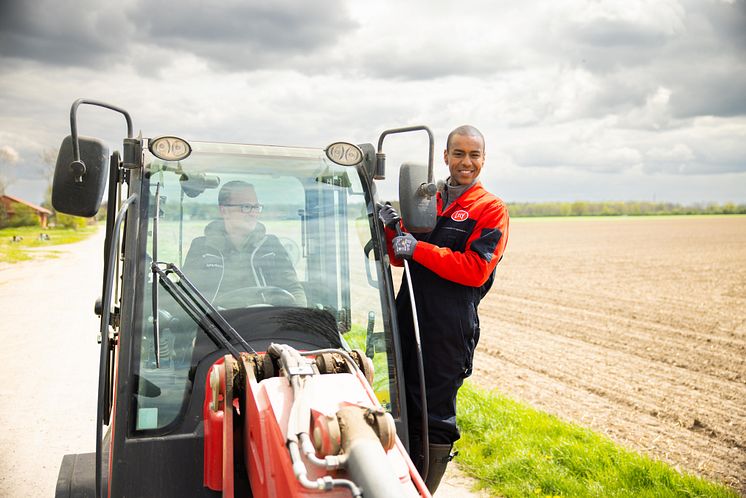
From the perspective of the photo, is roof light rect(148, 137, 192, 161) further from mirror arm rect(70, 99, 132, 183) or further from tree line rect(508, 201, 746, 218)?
tree line rect(508, 201, 746, 218)

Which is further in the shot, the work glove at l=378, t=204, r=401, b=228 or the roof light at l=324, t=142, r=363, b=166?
the work glove at l=378, t=204, r=401, b=228

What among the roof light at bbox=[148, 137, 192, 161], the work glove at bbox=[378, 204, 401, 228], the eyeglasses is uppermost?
the roof light at bbox=[148, 137, 192, 161]

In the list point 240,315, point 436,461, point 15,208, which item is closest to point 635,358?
point 436,461

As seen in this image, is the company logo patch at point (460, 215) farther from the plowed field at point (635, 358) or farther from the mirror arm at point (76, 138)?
the plowed field at point (635, 358)

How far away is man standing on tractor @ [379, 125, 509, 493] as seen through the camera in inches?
141

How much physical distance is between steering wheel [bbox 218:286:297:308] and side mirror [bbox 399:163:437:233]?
0.71 metres

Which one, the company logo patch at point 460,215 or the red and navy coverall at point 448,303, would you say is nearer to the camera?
the red and navy coverall at point 448,303

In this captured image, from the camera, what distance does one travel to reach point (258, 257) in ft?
11.0

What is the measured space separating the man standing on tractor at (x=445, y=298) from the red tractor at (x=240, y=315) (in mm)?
242

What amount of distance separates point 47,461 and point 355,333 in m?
3.53

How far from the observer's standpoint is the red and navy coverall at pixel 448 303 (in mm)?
3600

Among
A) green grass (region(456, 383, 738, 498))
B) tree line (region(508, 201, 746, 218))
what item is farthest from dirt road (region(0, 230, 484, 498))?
tree line (region(508, 201, 746, 218))

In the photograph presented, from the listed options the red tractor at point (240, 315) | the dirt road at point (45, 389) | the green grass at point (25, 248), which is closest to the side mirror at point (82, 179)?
the red tractor at point (240, 315)

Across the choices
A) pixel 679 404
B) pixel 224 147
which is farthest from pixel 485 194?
pixel 679 404
